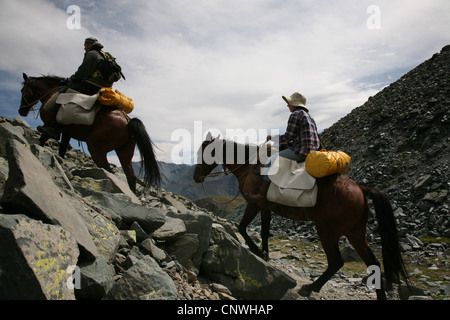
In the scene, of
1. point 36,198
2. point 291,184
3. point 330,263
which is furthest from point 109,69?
point 330,263

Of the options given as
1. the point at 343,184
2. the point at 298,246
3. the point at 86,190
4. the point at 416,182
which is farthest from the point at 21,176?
the point at 416,182

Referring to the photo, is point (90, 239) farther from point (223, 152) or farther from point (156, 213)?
point (223, 152)

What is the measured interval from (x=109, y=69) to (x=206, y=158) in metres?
4.54

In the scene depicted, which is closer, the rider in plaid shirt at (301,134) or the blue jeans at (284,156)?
the rider in plaid shirt at (301,134)

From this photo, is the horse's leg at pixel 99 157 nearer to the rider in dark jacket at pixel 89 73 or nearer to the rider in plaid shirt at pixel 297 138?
the rider in dark jacket at pixel 89 73

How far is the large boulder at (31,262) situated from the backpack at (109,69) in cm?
704

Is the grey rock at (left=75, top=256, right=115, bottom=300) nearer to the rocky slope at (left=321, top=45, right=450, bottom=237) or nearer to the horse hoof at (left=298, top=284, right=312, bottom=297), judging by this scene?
the horse hoof at (left=298, top=284, right=312, bottom=297)

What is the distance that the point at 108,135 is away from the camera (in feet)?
27.7

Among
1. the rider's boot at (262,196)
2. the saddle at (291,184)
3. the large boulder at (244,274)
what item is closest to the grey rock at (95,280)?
the large boulder at (244,274)

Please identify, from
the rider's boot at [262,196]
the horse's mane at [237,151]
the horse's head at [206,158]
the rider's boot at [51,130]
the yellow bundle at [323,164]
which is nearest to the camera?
the yellow bundle at [323,164]

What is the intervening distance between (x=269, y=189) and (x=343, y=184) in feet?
5.38

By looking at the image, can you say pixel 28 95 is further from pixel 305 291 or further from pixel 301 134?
pixel 305 291

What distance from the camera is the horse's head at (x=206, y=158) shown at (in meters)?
7.85

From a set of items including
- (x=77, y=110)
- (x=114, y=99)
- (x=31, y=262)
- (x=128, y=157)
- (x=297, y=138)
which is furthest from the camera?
(x=128, y=157)
